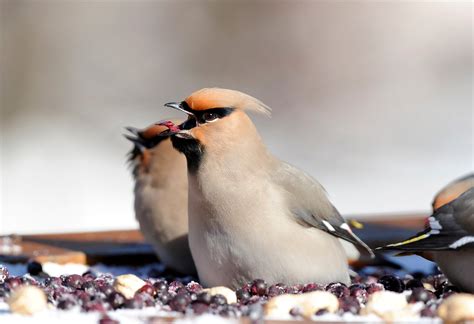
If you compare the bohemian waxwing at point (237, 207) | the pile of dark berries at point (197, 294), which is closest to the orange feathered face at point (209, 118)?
the bohemian waxwing at point (237, 207)

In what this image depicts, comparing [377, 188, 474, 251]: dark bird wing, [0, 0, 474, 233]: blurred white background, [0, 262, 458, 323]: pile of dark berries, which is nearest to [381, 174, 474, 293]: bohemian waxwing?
[377, 188, 474, 251]: dark bird wing

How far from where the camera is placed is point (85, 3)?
2042 centimetres

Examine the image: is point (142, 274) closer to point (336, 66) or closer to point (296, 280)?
point (296, 280)

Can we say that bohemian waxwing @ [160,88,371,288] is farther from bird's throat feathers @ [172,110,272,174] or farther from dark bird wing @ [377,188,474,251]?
dark bird wing @ [377,188,474,251]

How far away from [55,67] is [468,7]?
7906 millimetres

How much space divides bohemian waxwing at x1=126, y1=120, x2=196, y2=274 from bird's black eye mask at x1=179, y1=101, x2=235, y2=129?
39.4 inches

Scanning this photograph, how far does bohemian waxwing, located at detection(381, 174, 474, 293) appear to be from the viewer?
16.8ft

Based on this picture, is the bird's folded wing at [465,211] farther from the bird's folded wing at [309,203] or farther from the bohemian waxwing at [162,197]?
the bohemian waxwing at [162,197]

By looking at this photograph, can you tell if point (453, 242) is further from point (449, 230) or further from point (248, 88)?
point (248, 88)

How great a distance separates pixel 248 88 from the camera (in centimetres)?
1769

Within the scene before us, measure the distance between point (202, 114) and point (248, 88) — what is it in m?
12.3

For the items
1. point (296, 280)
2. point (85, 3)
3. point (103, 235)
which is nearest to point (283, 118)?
point (85, 3)

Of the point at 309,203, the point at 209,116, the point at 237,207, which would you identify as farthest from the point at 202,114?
the point at 309,203

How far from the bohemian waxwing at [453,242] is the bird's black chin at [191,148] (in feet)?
3.34
